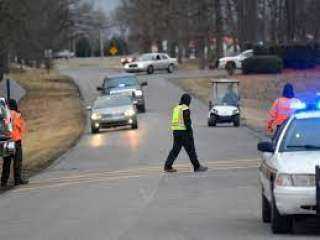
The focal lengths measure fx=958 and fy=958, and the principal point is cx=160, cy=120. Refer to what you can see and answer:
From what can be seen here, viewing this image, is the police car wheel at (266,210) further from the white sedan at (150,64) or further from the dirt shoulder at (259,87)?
the white sedan at (150,64)

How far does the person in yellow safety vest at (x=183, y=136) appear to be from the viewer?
22.4 meters

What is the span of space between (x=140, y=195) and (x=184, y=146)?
4.59m

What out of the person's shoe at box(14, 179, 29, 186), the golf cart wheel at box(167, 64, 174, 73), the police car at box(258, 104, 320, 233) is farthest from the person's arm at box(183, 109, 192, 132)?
the golf cart wheel at box(167, 64, 174, 73)

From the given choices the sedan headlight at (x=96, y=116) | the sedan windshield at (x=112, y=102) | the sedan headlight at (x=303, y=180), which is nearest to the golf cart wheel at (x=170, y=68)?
the sedan windshield at (x=112, y=102)

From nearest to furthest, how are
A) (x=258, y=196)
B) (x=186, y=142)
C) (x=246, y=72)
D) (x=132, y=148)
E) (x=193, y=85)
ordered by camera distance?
(x=258, y=196) < (x=186, y=142) < (x=132, y=148) < (x=193, y=85) < (x=246, y=72)

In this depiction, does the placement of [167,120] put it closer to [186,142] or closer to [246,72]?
[186,142]

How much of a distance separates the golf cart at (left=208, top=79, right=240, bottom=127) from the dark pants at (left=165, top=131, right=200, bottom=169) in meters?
13.4

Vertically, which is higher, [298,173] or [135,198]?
[298,173]

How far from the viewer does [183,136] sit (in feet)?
74.3

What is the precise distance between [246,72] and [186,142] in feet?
152

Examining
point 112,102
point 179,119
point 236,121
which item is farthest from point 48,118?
point 179,119

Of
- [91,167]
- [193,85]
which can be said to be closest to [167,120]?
[91,167]

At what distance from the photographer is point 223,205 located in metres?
16.1

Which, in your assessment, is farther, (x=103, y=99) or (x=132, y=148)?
(x=103, y=99)
